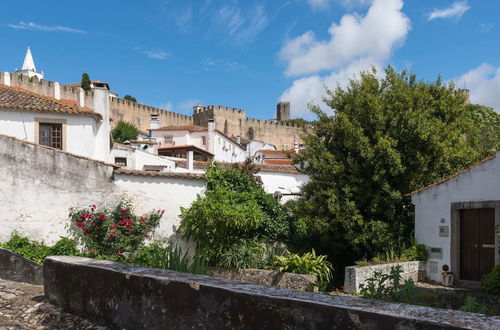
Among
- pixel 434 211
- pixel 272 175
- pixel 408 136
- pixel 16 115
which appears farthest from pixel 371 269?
Result: pixel 272 175

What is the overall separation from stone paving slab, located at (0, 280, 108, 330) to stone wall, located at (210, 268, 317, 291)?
19.3 feet

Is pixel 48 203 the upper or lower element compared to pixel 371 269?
upper

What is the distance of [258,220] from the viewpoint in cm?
1240

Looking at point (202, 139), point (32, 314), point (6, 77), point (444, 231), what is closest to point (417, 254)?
point (444, 231)

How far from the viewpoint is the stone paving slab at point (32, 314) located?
14.4 ft

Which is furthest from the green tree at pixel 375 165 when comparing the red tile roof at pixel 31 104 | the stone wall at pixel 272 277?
the red tile roof at pixel 31 104

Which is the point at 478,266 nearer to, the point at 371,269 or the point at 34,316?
the point at 371,269

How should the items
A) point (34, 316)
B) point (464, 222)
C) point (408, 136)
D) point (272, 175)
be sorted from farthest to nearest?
point (272, 175) → point (408, 136) → point (464, 222) → point (34, 316)

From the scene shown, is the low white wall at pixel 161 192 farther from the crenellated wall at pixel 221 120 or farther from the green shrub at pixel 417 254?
the crenellated wall at pixel 221 120

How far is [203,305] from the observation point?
3492 millimetres

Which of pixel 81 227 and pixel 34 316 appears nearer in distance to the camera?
pixel 34 316

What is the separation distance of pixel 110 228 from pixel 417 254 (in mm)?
8050

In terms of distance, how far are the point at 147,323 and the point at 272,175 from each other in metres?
23.4

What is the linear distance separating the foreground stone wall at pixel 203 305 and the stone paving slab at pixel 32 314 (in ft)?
0.29
